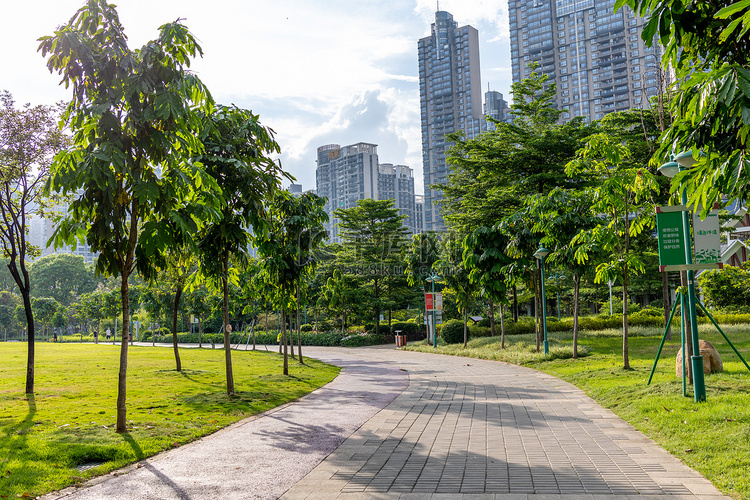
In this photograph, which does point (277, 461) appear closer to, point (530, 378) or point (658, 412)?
point (658, 412)

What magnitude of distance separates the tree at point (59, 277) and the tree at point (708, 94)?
90557 millimetres

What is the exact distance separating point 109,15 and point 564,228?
47.7ft

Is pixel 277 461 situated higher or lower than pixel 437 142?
lower

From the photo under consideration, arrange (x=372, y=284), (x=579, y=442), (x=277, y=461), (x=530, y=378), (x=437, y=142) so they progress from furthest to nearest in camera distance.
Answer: (x=437, y=142)
(x=372, y=284)
(x=530, y=378)
(x=579, y=442)
(x=277, y=461)

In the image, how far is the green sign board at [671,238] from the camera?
9.84 meters

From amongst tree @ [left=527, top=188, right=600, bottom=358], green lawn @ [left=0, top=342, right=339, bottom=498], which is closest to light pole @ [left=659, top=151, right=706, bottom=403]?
tree @ [left=527, top=188, right=600, bottom=358]

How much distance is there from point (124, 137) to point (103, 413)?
16.5 feet

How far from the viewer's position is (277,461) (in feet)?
21.8

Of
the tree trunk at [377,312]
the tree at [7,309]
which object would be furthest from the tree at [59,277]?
the tree trunk at [377,312]

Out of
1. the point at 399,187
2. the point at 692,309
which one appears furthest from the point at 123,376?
the point at 399,187

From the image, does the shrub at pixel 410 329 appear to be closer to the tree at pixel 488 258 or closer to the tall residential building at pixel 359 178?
the tree at pixel 488 258

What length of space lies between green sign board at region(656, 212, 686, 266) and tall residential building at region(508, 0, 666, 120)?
105m

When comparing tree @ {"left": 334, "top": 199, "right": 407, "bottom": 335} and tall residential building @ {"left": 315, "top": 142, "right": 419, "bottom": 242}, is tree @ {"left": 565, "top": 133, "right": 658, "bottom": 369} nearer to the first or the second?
tree @ {"left": 334, "top": 199, "right": 407, "bottom": 335}

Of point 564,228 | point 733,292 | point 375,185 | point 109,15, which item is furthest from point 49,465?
point 375,185
